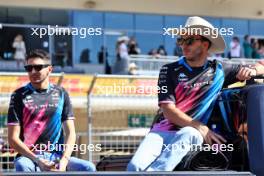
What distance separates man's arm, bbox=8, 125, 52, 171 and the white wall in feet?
37.8

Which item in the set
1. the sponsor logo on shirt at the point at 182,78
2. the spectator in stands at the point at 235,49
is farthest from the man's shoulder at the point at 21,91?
the spectator in stands at the point at 235,49

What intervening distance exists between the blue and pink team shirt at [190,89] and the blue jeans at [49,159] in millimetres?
593

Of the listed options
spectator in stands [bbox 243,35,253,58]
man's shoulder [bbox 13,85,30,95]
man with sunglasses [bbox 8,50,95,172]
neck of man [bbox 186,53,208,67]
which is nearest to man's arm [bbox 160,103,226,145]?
neck of man [bbox 186,53,208,67]

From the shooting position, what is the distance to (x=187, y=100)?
429 centimetres

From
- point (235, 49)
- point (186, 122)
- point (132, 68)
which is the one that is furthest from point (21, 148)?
point (235, 49)

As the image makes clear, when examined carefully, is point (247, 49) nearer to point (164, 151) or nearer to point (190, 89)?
point (190, 89)

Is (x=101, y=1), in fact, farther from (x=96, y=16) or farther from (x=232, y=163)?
(x=232, y=163)

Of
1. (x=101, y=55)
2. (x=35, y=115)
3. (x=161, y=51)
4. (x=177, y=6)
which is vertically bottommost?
(x=35, y=115)

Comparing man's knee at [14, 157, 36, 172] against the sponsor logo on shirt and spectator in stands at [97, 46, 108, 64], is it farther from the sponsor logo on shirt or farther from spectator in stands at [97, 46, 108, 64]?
spectator in stands at [97, 46, 108, 64]

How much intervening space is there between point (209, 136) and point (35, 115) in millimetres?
1427

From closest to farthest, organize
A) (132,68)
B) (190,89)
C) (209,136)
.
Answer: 1. (209,136)
2. (190,89)
3. (132,68)

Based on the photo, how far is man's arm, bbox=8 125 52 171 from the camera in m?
4.32

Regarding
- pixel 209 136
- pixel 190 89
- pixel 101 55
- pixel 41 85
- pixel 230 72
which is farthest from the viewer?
pixel 101 55

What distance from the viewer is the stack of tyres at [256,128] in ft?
11.9
